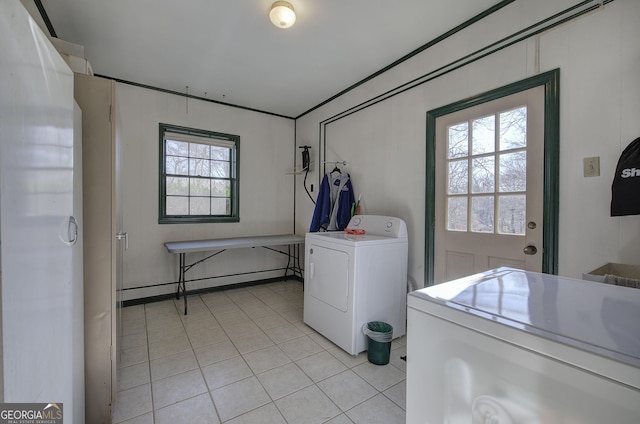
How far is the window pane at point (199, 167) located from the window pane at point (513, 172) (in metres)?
3.53

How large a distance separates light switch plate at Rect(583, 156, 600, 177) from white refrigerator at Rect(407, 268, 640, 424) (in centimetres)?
104

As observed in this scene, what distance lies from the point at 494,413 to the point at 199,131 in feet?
13.4

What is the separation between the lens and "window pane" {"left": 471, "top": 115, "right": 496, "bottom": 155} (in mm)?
2121

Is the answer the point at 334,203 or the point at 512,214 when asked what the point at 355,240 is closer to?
the point at 512,214

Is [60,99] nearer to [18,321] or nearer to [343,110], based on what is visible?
[18,321]

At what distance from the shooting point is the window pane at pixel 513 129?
1.93 meters

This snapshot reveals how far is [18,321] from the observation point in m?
0.68

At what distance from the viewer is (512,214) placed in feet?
6.53

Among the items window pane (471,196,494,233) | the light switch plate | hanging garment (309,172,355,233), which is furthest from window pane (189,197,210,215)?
the light switch plate

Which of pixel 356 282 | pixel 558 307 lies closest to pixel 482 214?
pixel 356 282

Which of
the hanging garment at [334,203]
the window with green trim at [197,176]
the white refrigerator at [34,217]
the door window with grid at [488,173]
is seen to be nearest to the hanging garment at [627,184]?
the door window with grid at [488,173]

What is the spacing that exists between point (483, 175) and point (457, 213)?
372 millimetres
